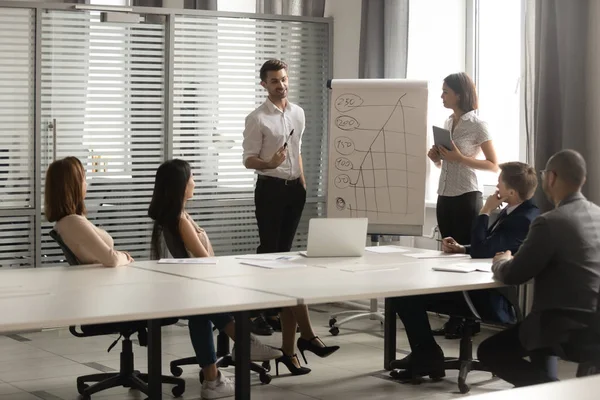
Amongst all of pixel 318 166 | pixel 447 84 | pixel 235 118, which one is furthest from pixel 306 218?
pixel 447 84

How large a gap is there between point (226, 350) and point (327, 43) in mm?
A: 3122

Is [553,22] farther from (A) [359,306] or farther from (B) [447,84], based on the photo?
(A) [359,306]

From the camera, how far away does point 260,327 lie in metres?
6.36

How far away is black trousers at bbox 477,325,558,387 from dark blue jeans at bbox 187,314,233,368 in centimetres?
123

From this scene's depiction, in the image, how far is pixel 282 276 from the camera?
412 centimetres

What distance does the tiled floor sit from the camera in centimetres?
470

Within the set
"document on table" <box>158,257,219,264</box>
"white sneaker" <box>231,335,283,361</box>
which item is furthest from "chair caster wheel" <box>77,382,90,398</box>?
"white sneaker" <box>231,335,283,361</box>

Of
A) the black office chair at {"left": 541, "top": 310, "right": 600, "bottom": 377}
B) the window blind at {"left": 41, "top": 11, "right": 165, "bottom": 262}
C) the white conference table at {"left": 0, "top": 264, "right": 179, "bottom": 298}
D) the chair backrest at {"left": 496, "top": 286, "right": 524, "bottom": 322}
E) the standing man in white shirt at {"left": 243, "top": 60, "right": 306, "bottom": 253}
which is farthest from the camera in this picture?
the window blind at {"left": 41, "top": 11, "right": 165, "bottom": 262}

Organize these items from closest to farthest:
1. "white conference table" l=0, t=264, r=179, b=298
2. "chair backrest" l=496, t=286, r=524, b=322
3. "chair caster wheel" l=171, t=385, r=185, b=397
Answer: "white conference table" l=0, t=264, r=179, b=298
"chair backrest" l=496, t=286, r=524, b=322
"chair caster wheel" l=171, t=385, r=185, b=397

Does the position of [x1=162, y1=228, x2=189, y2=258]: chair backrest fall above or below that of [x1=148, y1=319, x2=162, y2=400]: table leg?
above

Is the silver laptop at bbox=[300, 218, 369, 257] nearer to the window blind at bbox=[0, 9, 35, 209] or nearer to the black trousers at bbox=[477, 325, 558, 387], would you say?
the black trousers at bbox=[477, 325, 558, 387]

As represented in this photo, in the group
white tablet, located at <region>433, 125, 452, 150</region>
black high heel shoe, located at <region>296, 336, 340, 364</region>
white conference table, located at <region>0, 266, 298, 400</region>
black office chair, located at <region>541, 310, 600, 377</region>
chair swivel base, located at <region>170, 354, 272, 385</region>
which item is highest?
white tablet, located at <region>433, 125, 452, 150</region>

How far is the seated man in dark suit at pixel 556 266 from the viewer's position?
145 inches

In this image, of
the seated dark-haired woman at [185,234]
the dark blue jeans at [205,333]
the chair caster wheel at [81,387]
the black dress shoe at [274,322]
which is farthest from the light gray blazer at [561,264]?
the black dress shoe at [274,322]
